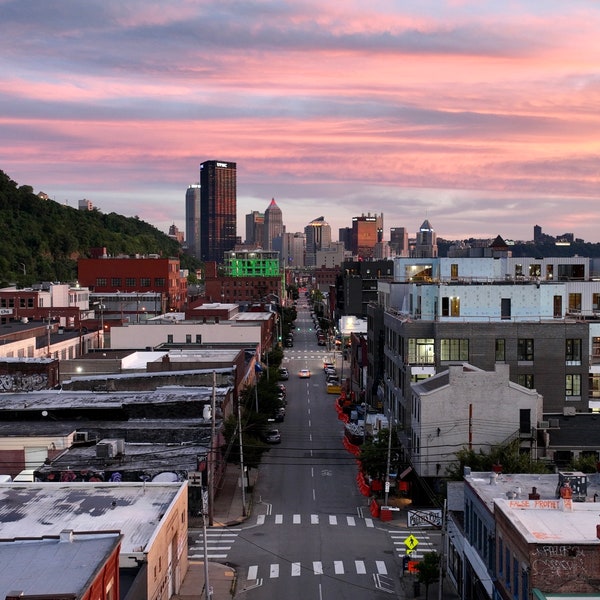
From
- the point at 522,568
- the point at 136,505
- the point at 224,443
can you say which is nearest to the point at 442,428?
the point at 224,443

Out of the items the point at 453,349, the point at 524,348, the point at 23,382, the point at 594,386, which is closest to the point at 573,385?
the point at 594,386

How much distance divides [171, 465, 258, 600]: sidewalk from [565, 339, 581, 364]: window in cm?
2465

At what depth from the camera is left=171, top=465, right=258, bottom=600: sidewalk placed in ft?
130

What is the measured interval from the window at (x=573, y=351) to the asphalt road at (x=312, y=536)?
18.0m

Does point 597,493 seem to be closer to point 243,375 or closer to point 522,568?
point 522,568

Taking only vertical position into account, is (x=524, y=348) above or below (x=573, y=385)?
above

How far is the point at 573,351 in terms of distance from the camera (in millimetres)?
65250

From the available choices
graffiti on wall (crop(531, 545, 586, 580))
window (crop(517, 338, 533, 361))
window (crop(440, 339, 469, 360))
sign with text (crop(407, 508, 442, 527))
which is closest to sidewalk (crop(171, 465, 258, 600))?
sign with text (crop(407, 508, 442, 527))

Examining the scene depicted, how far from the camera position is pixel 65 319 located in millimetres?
132125

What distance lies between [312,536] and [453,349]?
72.0 feet

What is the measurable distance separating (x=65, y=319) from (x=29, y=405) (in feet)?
239

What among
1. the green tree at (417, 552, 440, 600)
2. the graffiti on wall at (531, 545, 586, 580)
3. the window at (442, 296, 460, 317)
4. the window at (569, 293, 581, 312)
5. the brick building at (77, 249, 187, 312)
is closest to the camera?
the graffiti on wall at (531, 545, 586, 580)

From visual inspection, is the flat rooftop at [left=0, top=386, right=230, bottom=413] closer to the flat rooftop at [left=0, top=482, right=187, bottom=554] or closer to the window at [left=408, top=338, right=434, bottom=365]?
the window at [left=408, top=338, right=434, bottom=365]

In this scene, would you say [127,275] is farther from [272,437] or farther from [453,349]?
[453,349]
